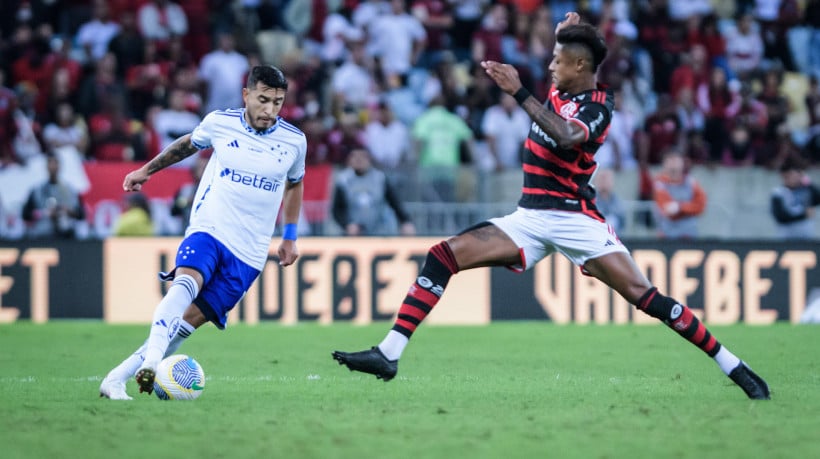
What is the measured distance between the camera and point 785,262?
16969 mm

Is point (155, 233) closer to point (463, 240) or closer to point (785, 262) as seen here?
point (785, 262)

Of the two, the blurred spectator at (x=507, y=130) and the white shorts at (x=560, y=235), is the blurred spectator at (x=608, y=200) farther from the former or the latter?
the white shorts at (x=560, y=235)

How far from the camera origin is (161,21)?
20.9 meters

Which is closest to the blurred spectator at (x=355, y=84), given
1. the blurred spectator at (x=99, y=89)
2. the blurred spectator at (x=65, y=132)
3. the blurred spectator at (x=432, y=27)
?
the blurred spectator at (x=432, y=27)

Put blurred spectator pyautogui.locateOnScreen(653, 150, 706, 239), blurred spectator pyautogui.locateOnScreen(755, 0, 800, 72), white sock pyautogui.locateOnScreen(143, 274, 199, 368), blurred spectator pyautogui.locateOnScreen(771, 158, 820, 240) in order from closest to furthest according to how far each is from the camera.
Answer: white sock pyautogui.locateOnScreen(143, 274, 199, 368) < blurred spectator pyautogui.locateOnScreen(653, 150, 706, 239) < blurred spectator pyautogui.locateOnScreen(771, 158, 820, 240) < blurred spectator pyautogui.locateOnScreen(755, 0, 800, 72)

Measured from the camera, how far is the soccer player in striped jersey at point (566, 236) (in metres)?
8.34

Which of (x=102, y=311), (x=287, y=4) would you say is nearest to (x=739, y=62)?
(x=287, y=4)

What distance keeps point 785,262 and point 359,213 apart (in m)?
5.62

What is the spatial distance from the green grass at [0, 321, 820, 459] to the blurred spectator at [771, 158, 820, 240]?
5120 mm

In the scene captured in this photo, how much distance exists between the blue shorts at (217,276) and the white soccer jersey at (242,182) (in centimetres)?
6

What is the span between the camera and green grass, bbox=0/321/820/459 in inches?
249

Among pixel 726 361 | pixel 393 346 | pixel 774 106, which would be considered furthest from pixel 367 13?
pixel 726 361

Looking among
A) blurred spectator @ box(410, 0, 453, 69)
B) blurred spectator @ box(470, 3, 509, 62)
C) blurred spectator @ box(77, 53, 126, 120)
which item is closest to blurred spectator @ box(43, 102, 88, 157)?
blurred spectator @ box(77, 53, 126, 120)

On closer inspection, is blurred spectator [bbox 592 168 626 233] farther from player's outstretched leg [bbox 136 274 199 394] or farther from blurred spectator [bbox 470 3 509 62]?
player's outstretched leg [bbox 136 274 199 394]
